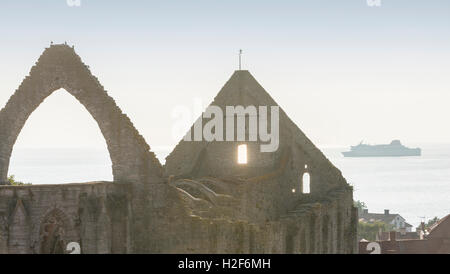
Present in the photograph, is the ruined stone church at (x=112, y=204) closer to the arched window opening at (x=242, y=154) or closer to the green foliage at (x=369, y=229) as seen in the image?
the arched window opening at (x=242, y=154)

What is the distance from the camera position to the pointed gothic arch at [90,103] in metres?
26.7

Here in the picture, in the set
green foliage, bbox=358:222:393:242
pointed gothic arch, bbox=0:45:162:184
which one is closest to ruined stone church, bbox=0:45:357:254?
pointed gothic arch, bbox=0:45:162:184

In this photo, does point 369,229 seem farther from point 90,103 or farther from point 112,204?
point 112,204

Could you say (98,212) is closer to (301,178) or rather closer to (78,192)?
(78,192)

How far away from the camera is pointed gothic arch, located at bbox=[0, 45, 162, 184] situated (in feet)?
87.6

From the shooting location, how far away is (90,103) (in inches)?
1059

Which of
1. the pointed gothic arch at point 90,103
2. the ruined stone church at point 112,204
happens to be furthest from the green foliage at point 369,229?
the pointed gothic arch at point 90,103

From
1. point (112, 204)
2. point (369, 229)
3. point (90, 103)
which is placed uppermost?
point (369, 229)

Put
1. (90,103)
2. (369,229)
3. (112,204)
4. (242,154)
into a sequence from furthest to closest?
(369,229) → (242,154) → (90,103) → (112,204)

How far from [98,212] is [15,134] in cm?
489

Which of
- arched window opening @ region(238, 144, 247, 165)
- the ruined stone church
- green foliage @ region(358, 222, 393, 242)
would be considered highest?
green foliage @ region(358, 222, 393, 242)

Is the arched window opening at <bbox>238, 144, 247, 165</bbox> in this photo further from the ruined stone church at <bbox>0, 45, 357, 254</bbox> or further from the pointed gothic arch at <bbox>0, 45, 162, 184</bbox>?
the pointed gothic arch at <bbox>0, 45, 162, 184</bbox>

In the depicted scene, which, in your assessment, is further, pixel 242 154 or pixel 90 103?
pixel 242 154

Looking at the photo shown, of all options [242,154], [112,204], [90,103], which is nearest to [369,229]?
[242,154]
